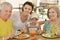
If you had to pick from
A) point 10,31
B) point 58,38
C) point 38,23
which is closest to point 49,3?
point 38,23

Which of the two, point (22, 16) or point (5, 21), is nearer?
point (5, 21)

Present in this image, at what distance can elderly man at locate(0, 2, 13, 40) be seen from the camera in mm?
1261

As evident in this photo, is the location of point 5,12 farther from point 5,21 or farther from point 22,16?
point 22,16

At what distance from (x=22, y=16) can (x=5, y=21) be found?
19cm

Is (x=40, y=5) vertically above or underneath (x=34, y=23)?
above

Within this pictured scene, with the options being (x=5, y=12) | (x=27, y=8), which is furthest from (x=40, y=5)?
(x=5, y=12)

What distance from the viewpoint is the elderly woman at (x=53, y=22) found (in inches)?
54.1

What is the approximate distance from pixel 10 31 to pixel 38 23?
0.29 metres

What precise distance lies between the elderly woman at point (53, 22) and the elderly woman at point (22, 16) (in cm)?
19

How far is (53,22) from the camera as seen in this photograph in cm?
140

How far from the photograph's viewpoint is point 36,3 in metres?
1.41

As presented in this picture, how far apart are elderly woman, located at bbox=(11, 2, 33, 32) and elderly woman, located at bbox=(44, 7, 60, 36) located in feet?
0.63

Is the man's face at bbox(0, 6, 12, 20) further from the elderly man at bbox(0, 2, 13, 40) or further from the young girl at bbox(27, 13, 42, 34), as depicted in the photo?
the young girl at bbox(27, 13, 42, 34)

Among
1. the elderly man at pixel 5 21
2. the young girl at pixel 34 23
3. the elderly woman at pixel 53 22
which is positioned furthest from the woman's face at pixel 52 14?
the elderly man at pixel 5 21
